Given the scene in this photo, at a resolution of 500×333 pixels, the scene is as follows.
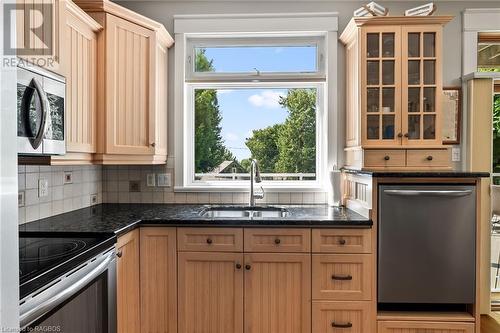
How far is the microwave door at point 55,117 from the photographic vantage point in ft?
5.20

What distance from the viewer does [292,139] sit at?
3.08 metres

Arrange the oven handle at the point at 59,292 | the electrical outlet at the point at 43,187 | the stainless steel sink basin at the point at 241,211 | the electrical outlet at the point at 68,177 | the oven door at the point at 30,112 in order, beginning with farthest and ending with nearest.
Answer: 1. the stainless steel sink basin at the point at 241,211
2. the electrical outlet at the point at 68,177
3. the electrical outlet at the point at 43,187
4. the oven door at the point at 30,112
5. the oven handle at the point at 59,292

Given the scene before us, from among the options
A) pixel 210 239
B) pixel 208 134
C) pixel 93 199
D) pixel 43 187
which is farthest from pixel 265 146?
pixel 43 187

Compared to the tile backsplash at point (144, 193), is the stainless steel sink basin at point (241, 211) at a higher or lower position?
lower

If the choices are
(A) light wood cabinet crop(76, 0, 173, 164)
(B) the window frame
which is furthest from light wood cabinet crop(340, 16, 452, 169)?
(A) light wood cabinet crop(76, 0, 173, 164)

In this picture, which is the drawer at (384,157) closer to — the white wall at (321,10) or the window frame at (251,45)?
the white wall at (321,10)

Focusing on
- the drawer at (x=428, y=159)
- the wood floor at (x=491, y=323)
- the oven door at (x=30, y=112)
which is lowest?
the wood floor at (x=491, y=323)

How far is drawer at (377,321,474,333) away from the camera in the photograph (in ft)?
7.26

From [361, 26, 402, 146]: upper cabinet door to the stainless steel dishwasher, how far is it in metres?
0.49

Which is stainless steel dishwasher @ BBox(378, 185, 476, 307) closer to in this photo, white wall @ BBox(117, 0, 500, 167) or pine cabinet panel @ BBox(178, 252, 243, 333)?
pine cabinet panel @ BBox(178, 252, 243, 333)

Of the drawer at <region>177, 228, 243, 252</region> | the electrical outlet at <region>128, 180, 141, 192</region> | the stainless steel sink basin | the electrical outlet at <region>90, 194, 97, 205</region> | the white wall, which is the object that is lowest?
the drawer at <region>177, 228, 243, 252</region>

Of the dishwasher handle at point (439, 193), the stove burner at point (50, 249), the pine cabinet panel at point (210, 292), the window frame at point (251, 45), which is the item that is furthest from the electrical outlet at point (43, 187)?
the dishwasher handle at point (439, 193)

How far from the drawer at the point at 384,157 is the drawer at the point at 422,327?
3.30ft

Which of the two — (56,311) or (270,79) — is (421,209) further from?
(56,311)
